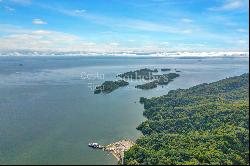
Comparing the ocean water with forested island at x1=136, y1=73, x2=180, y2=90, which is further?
forested island at x1=136, y1=73, x2=180, y2=90

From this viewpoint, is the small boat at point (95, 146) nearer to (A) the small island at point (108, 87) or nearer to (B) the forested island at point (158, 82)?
(A) the small island at point (108, 87)

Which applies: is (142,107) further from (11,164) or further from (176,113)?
(11,164)

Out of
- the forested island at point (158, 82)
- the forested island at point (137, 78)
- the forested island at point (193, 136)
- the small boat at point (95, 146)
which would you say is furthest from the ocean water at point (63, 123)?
the forested island at point (158, 82)

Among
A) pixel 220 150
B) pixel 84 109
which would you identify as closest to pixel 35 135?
pixel 84 109

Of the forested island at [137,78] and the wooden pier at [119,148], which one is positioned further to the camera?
the forested island at [137,78]

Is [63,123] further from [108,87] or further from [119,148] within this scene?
[108,87]

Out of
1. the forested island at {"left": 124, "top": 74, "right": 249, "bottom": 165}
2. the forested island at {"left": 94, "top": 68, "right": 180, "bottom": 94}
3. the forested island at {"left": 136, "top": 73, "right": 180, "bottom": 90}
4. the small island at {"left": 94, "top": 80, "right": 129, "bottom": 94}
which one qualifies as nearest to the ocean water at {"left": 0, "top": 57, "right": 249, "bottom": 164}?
the small island at {"left": 94, "top": 80, "right": 129, "bottom": 94}

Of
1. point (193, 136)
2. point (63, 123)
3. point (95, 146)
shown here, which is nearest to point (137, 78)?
point (63, 123)

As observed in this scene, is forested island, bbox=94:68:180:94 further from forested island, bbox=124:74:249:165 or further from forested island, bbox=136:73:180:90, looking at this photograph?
forested island, bbox=124:74:249:165
